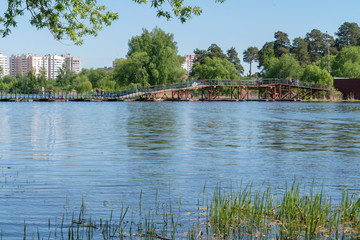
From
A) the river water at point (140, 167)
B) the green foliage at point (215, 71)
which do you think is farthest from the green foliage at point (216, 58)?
the river water at point (140, 167)

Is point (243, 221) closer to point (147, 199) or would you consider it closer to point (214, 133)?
point (147, 199)

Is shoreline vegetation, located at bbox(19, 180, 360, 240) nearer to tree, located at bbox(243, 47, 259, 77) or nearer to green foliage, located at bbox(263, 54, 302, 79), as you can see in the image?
green foliage, located at bbox(263, 54, 302, 79)

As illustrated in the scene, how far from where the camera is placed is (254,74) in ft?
541

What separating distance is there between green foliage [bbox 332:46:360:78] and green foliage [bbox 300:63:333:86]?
7.23 meters

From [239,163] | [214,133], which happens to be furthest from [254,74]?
[239,163]

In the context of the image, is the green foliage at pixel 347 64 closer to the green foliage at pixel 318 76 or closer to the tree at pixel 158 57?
the green foliage at pixel 318 76

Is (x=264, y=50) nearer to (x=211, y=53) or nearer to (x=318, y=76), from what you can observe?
(x=211, y=53)

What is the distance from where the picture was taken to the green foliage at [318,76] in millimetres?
94562

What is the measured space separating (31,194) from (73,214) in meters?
A: 2.25

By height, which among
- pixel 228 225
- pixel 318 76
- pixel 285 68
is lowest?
pixel 228 225

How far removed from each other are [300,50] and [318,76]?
40643mm

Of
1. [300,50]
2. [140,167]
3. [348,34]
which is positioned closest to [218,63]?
[300,50]

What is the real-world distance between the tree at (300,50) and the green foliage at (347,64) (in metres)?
22.1

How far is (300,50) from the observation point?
447ft
